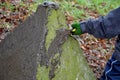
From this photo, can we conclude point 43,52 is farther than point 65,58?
No

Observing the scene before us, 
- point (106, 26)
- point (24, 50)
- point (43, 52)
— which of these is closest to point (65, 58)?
point (43, 52)

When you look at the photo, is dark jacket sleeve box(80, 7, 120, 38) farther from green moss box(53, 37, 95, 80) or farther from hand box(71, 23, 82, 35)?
green moss box(53, 37, 95, 80)

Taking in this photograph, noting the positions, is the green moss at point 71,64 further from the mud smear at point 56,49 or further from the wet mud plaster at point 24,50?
the wet mud plaster at point 24,50

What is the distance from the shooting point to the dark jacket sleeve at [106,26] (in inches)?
134

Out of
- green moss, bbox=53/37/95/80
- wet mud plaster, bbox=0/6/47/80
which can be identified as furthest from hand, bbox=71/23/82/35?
wet mud plaster, bbox=0/6/47/80

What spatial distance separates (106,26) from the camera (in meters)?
3.43

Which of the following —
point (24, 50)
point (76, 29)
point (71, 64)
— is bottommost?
point (71, 64)

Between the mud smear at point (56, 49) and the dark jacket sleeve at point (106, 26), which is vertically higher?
the dark jacket sleeve at point (106, 26)

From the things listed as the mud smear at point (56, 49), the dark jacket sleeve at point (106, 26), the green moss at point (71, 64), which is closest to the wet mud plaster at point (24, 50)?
the mud smear at point (56, 49)

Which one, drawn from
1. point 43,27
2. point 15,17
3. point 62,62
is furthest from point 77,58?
point 15,17

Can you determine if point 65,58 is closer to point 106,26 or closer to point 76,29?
point 76,29

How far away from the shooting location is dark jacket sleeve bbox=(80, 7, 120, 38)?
3414 millimetres

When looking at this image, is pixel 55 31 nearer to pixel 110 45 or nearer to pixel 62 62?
pixel 62 62

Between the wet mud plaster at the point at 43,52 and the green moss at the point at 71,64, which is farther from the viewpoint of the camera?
the green moss at the point at 71,64
